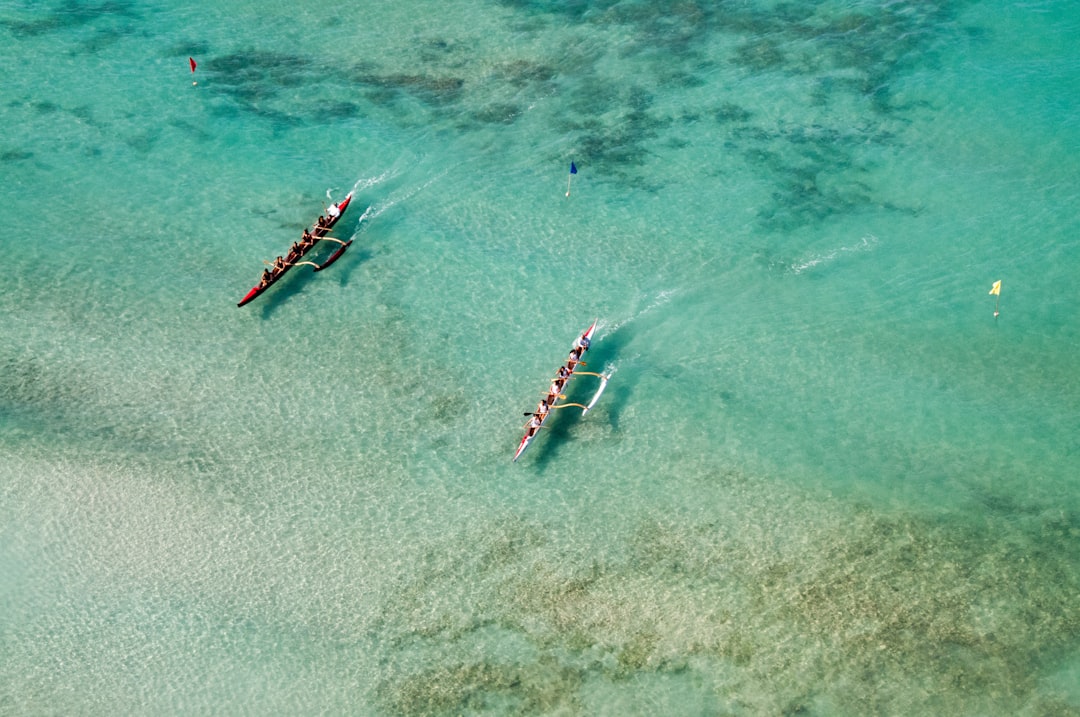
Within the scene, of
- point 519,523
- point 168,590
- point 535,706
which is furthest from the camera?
point 519,523

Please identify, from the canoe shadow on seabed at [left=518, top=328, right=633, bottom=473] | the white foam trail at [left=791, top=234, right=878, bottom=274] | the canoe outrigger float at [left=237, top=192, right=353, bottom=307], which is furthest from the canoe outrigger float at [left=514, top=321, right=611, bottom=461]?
the canoe outrigger float at [left=237, top=192, right=353, bottom=307]

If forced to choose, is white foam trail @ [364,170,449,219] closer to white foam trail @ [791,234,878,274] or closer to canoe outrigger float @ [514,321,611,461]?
canoe outrigger float @ [514,321,611,461]

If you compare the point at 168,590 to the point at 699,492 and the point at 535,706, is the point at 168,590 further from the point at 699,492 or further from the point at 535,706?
the point at 699,492

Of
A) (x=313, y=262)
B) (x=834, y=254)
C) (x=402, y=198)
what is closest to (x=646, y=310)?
(x=834, y=254)

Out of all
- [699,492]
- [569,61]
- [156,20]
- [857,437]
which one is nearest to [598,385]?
[699,492]

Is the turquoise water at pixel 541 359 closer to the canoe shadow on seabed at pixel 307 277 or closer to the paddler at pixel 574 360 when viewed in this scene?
the canoe shadow on seabed at pixel 307 277

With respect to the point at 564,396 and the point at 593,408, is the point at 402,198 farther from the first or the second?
the point at 593,408
